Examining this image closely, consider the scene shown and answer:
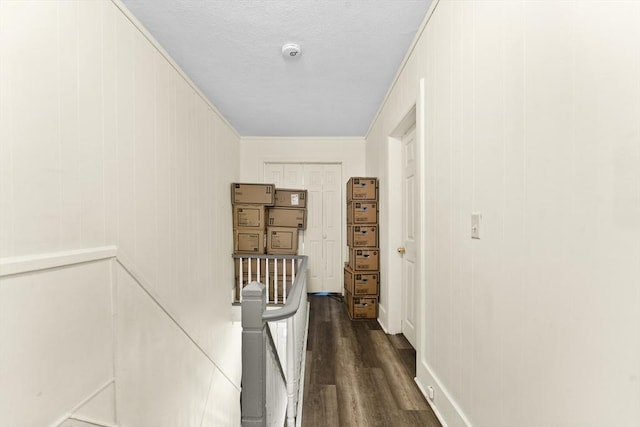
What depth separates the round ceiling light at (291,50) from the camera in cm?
222

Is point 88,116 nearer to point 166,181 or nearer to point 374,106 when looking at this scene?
point 166,181

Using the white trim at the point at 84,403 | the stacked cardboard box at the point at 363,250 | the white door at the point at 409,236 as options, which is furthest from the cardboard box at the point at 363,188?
the white trim at the point at 84,403

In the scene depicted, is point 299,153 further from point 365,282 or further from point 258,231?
point 365,282

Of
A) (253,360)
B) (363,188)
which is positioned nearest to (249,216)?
(363,188)

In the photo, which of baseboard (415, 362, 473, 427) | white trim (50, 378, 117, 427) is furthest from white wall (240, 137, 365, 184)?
white trim (50, 378, 117, 427)

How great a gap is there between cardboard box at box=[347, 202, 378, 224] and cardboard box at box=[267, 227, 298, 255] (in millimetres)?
1013

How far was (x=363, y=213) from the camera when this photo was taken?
3.63 metres

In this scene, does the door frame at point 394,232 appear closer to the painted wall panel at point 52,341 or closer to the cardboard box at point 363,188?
the cardboard box at point 363,188

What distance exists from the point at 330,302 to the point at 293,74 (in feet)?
10.3

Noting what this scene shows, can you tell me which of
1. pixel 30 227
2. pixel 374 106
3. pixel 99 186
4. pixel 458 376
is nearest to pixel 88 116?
pixel 99 186

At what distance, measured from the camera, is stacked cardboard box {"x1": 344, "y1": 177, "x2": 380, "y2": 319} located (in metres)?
3.52

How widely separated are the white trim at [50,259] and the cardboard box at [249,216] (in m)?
2.45

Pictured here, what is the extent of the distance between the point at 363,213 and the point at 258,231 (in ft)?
5.04

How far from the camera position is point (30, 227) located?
118 centimetres
